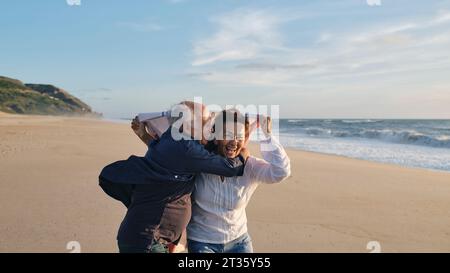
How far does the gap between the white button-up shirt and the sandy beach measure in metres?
1.95

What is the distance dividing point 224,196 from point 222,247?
1.11ft

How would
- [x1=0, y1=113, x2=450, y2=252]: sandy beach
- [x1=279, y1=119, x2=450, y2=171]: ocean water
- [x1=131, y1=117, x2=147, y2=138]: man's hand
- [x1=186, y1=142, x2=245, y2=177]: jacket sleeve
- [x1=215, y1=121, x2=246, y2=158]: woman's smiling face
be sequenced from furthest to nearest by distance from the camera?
[x1=279, y1=119, x2=450, y2=171]: ocean water, [x1=0, y1=113, x2=450, y2=252]: sandy beach, [x1=131, y1=117, x2=147, y2=138]: man's hand, [x1=215, y1=121, x2=246, y2=158]: woman's smiling face, [x1=186, y1=142, x2=245, y2=177]: jacket sleeve

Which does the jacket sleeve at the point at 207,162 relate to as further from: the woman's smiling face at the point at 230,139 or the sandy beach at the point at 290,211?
the sandy beach at the point at 290,211

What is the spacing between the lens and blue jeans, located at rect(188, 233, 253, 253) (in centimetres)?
279

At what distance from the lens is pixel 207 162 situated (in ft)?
8.41

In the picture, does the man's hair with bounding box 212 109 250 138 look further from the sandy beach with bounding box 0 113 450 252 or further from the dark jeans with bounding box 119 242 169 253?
the sandy beach with bounding box 0 113 450 252

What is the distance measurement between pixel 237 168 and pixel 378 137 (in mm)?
26060

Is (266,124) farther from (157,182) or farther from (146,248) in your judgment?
(146,248)

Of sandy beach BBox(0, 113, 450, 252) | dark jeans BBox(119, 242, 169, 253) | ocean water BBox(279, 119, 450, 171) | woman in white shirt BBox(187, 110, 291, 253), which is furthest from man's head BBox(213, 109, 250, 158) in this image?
ocean water BBox(279, 119, 450, 171)

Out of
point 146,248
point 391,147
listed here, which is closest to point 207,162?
point 146,248
